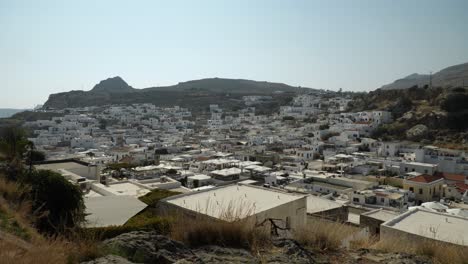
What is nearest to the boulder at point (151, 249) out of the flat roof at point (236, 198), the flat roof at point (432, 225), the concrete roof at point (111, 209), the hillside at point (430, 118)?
the flat roof at point (236, 198)

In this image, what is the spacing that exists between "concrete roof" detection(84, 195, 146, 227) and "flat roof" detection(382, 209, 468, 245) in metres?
6.07

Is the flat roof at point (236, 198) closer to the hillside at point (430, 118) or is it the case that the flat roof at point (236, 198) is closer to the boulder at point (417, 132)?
the hillside at point (430, 118)

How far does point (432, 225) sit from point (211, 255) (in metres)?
6.93

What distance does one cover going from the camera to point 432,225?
27.5 ft

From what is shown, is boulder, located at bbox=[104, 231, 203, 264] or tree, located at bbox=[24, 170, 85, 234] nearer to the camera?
boulder, located at bbox=[104, 231, 203, 264]

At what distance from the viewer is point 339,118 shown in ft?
192

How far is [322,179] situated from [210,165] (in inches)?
424

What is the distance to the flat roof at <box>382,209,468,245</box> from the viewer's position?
7.66 metres

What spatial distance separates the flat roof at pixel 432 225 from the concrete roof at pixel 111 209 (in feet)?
19.9

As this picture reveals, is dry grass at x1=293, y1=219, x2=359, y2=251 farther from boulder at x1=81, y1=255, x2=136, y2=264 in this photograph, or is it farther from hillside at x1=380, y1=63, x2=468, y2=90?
hillside at x1=380, y1=63, x2=468, y2=90

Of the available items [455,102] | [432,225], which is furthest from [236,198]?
[455,102]

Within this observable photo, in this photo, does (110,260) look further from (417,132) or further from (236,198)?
(417,132)

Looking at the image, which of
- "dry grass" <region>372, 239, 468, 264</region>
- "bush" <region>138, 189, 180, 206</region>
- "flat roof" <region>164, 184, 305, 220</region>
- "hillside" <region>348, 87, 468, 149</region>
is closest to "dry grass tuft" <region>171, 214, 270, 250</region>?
"dry grass" <region>372, 239, 468, 264</region>

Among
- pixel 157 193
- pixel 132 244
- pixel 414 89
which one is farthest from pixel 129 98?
pixel 132 244
